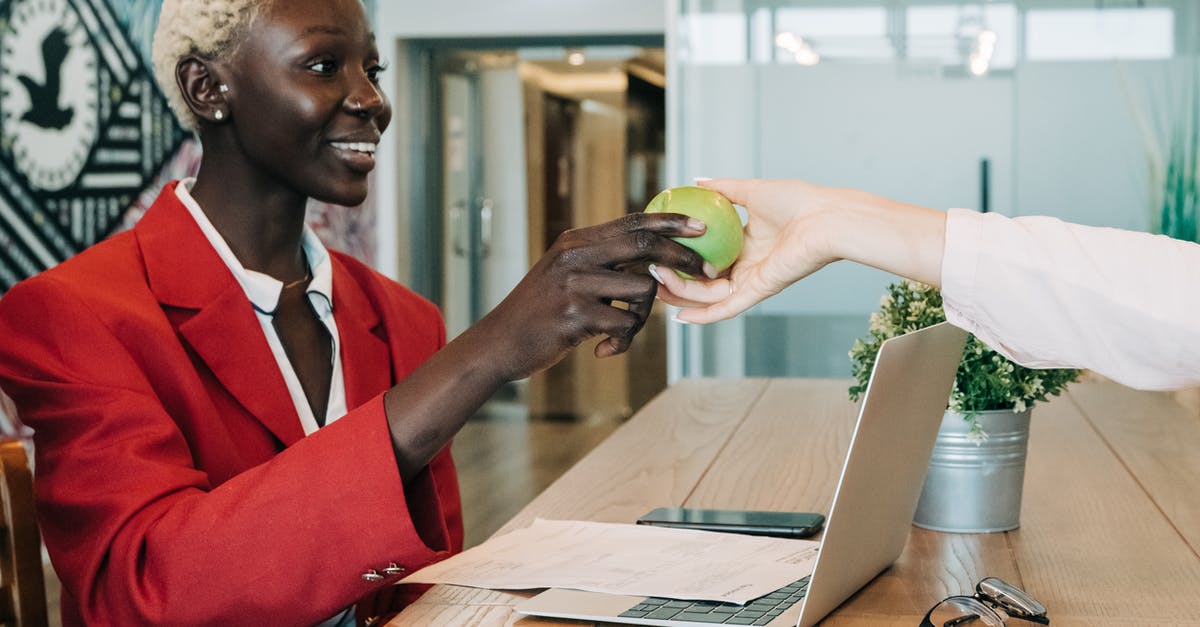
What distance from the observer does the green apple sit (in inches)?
48.1

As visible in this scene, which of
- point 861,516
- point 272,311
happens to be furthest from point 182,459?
point 861,516

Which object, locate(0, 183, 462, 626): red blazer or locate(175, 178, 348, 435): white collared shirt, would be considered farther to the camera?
locate(175, 178, 348, 435): white collared shirt

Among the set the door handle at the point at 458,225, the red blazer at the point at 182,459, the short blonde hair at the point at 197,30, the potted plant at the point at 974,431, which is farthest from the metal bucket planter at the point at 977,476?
the door handle at the point at 458,225

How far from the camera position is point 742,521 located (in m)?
1.41

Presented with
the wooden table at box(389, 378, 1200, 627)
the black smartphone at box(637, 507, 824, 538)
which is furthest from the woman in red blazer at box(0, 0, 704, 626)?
the black smartphone at box(637, 507, 824, 538)

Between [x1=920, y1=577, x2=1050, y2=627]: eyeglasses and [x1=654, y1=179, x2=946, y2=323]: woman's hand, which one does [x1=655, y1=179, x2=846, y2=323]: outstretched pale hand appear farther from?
[x1=920, y1=577, x2=1050, y2=627]: eyeglasses

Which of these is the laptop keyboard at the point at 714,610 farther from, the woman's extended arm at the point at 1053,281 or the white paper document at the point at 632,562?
the woman's extended arm at the point at 1053,281

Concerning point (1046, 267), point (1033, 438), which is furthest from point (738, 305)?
point (1033, 438)

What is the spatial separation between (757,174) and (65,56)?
8.31ft

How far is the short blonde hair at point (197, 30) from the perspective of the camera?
148 centimetres

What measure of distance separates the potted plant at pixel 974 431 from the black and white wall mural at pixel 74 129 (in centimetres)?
315

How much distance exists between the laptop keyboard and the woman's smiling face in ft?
2.26

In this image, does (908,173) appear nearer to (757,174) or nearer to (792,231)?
(757,174)

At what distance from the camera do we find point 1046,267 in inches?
41.3
